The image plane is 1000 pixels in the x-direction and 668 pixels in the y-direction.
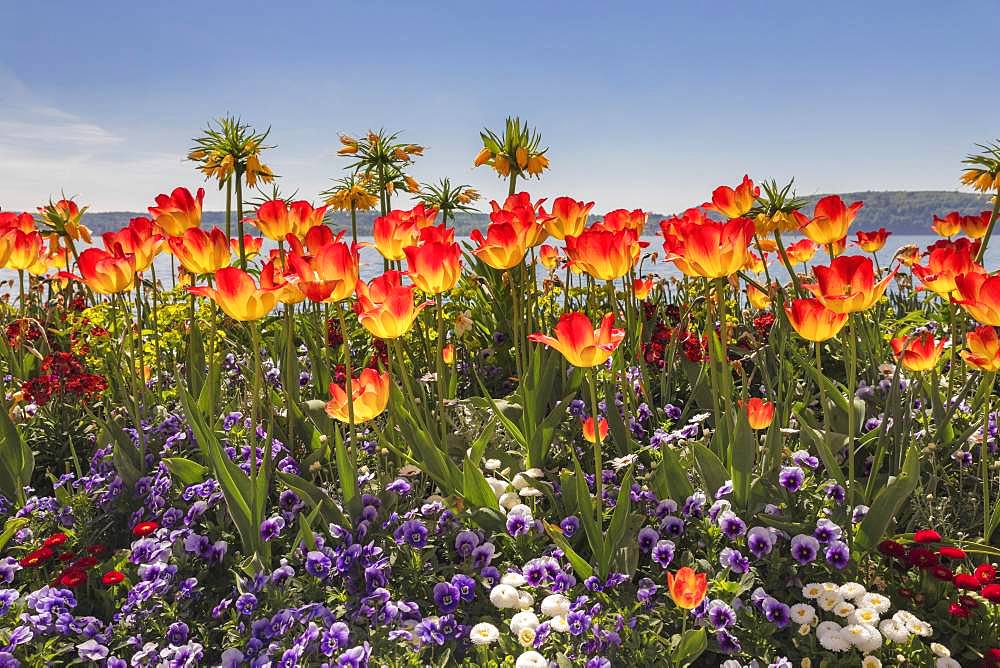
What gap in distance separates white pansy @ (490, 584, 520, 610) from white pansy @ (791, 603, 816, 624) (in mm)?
822

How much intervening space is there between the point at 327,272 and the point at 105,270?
1.00 meters

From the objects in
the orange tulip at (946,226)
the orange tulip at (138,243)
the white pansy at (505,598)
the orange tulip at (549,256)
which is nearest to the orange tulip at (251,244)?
the orange tulip at (138,243)

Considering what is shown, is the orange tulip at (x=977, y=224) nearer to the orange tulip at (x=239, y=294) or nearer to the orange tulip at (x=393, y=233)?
the orange tulip at (x=393, y=233)

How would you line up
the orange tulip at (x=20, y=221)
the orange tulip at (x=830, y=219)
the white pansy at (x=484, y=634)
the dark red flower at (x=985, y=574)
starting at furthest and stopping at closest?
the orange tulip at (x=20, y=221), the orange tulip at (x=830, y=219), the dark red flower at (x=985, y=574), the white pansy at (x=484, y=634)

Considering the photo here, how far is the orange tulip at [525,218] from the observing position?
283cm

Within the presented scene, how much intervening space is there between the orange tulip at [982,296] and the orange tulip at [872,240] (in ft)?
8.30

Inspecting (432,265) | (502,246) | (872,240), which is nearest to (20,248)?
(432,265)

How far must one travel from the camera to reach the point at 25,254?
365cm

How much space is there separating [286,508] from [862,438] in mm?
2402

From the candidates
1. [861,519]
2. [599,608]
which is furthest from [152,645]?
[861,519]

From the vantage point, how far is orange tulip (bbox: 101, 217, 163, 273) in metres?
3.01

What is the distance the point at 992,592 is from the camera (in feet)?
7.54

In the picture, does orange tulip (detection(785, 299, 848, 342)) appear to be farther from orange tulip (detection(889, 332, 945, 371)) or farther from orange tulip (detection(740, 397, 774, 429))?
orange tulip (detection(889, 332, 945, 371))

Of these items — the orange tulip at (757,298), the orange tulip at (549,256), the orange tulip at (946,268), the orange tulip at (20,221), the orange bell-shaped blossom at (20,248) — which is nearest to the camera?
the orange tulip at (946,268)
